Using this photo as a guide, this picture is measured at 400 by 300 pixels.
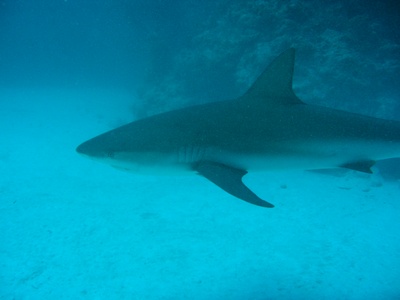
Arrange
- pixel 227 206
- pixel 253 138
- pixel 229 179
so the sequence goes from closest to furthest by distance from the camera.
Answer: pixel 229 179, pixel 253 138, pixel 227 206

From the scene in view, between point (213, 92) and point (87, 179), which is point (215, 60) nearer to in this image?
point (213, 92)

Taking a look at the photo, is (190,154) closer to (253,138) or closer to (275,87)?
(253,138)

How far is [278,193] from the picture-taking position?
26.1ft

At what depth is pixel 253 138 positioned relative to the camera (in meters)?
2.81

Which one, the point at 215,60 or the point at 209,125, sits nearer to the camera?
the point at 209,125

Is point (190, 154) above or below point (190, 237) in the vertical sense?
above

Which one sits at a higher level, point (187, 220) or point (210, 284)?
point (187, 220)

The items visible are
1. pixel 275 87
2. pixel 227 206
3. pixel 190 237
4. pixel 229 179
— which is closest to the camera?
pixel 229 179

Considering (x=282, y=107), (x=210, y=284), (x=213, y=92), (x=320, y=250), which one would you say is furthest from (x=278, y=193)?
(x=213, y=92)

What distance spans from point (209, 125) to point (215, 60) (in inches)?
533

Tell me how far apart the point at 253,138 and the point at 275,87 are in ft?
2.58

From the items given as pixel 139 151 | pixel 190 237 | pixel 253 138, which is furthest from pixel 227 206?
pixel 139 151

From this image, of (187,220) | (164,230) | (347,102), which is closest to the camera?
(164,230)

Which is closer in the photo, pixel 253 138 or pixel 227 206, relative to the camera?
pixel 253 138
